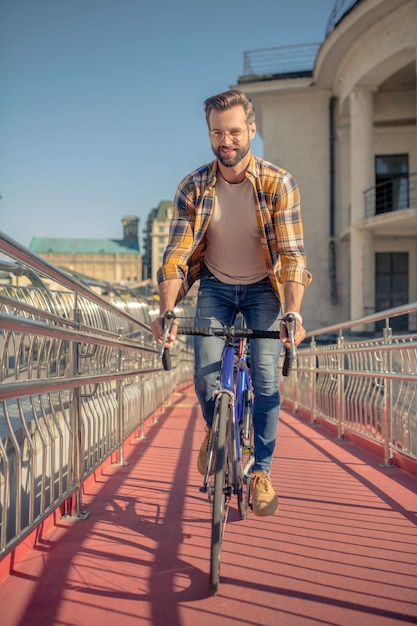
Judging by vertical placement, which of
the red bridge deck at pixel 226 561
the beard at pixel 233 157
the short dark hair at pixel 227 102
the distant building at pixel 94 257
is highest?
the distant building at pixel 94 257

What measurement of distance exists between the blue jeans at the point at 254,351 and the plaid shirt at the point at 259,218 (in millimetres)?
246

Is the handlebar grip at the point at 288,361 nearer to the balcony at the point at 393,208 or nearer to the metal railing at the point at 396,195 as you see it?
the balcony at the point at 393,208

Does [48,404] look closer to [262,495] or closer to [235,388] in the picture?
[235,388]

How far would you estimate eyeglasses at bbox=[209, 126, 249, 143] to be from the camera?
3.44m

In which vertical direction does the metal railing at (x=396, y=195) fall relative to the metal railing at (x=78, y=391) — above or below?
above

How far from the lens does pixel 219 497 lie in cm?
274

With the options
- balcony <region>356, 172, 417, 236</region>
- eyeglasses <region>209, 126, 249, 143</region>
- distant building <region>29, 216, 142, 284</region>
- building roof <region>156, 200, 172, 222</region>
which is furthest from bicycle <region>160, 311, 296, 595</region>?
building roof <region>156, 200, 172, 222</region>

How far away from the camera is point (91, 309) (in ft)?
22.2

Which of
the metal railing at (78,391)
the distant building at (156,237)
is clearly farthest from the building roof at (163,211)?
the metal railing at (78,391)

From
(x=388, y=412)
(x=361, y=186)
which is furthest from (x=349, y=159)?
(x=388, y=412)

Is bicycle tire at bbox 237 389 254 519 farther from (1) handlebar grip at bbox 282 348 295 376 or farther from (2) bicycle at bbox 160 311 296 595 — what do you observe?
(1) handlebar grip at bbox 282 348 295 376

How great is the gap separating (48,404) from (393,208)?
22864mm

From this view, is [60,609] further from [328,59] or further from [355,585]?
[328,59]

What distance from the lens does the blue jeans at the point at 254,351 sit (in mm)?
3512
